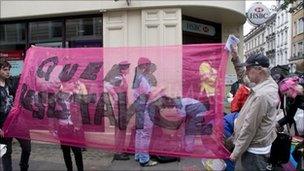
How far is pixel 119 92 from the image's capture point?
665 cm

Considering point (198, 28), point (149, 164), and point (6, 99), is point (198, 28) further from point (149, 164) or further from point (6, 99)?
point (6, 99)

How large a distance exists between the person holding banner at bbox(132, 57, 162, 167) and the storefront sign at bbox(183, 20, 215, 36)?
5554 millimetres

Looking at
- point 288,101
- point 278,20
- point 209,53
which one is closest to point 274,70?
point 288,101

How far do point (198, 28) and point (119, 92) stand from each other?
243 inches

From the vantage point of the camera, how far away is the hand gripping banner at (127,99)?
605 cm

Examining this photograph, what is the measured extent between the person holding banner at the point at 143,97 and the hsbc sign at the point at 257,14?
A: 8.15 metres

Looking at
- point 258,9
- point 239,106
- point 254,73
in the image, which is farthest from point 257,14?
point 254,73

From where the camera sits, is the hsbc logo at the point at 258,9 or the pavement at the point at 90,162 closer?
the pavement at the point at 90,162

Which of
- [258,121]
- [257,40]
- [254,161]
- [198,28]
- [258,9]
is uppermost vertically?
[257,40]

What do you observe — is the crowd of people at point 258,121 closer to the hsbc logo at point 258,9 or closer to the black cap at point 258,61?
the black cap at point 258,61

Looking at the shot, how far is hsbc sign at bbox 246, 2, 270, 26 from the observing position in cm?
1410

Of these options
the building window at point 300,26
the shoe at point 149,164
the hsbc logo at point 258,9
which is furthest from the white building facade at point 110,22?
the building window at point 300,26

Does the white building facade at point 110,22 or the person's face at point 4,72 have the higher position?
the white building facade at point 110,22

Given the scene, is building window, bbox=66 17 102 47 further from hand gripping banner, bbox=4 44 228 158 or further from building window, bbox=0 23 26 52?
hand gripping banner, bbox=4 44 228 158
